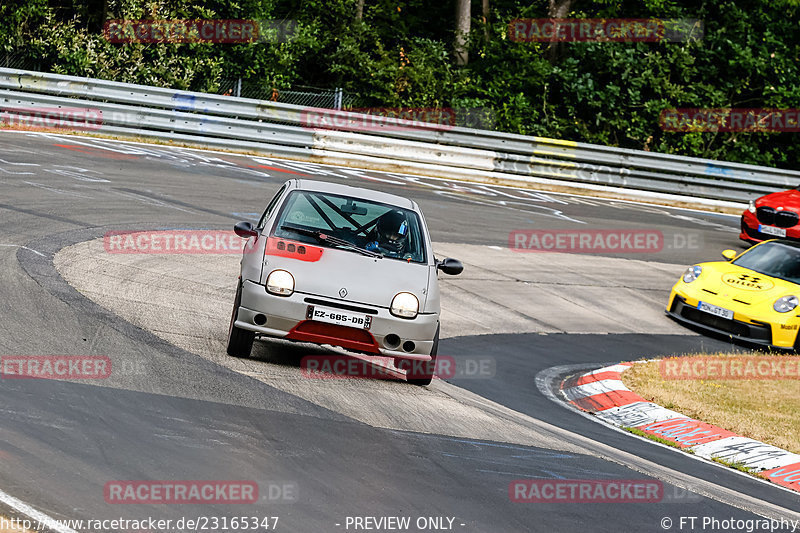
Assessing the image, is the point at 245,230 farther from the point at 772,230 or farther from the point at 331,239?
the point at 772,230

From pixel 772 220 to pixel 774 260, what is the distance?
438 centimetres

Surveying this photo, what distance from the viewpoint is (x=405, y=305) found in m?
8.30

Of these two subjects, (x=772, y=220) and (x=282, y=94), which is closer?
(x=772, y=220)

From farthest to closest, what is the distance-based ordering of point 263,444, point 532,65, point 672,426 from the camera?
point 532,65 → point 672,426 → point 263,444

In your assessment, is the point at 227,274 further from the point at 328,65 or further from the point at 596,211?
the point at 328,65

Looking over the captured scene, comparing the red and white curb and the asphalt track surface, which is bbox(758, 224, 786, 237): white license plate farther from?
the red and white curb

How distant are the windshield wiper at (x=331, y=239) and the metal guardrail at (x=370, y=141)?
13629mm

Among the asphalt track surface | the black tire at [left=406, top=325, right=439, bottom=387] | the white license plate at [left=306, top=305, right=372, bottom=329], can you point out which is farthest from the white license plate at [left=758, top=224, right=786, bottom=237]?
the white license plate at [left=306, top=305, right=372, bottom=329]

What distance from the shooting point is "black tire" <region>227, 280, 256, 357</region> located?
8305mm

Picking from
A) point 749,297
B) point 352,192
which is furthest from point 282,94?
point 352,192

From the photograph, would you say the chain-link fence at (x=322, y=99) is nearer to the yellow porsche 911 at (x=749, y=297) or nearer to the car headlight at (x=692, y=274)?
the car headlight at (x=692, y=274)

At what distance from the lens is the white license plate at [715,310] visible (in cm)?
1367

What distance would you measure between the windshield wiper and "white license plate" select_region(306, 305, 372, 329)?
0.71 meters

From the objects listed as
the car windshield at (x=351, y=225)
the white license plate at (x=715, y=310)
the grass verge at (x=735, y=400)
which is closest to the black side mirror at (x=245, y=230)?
the car windshield at (x=351, y=225)
